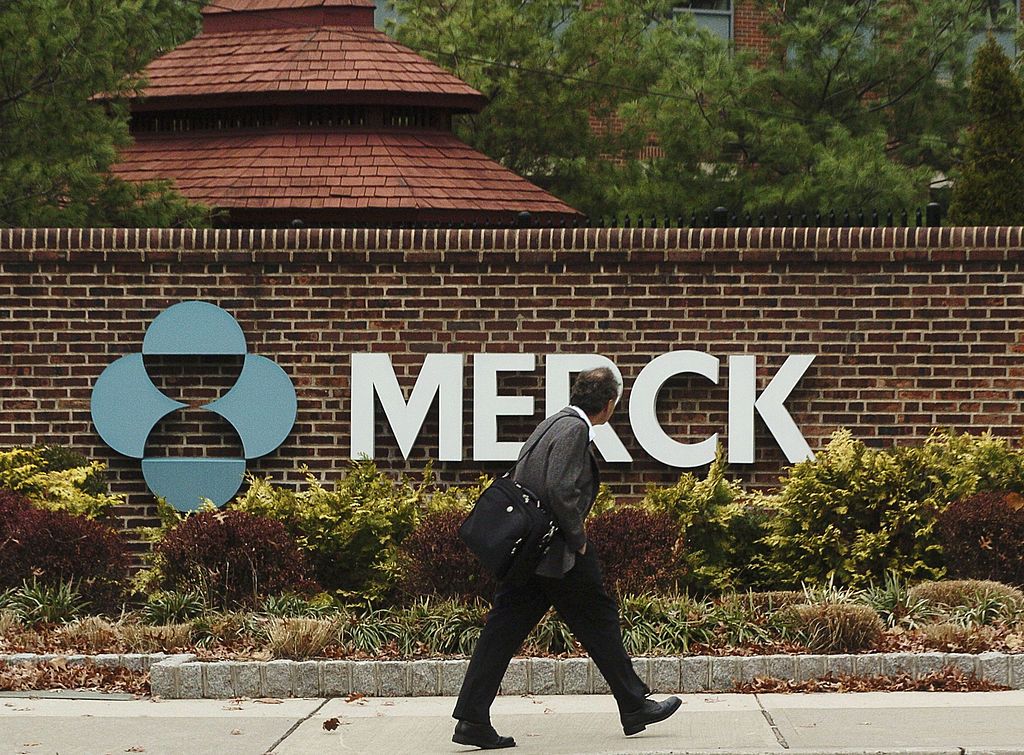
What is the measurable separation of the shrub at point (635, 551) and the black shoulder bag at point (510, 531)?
2208 millimetres

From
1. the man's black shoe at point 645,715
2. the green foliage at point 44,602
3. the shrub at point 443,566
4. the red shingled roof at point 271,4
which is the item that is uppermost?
the red shingled roof at point 271,4

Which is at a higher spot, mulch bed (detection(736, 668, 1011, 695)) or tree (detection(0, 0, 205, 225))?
Result: tree (detection(0, 0, 205, 225))

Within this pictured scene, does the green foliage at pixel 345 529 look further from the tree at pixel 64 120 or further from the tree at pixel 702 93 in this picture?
the tree at pixel 702 93

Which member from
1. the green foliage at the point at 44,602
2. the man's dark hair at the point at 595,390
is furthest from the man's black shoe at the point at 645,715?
the green foliage at the point at 44,602

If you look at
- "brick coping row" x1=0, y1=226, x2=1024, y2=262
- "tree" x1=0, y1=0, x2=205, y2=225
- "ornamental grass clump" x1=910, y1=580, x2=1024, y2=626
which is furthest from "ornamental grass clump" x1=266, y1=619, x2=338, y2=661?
"tree" x1=0, y1=0, x2=205, y2=225

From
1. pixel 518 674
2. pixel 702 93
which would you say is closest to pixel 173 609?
pixel 518 674

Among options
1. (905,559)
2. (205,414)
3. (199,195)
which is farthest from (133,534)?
(199,195)

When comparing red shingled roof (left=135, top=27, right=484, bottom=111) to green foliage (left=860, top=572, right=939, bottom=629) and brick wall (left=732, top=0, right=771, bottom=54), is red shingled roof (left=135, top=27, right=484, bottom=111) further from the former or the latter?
green foliage (left=860, top=572, right=939, bottom=629)

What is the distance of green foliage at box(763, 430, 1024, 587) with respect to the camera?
10.1m

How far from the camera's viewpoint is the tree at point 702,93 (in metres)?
20.6

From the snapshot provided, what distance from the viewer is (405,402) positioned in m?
11.5

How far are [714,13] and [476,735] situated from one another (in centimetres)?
2393

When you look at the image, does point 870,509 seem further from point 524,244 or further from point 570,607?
point 570,607

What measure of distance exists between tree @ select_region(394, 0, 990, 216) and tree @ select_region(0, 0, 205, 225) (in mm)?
6823
